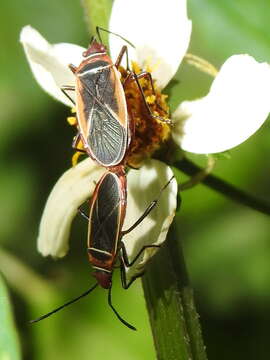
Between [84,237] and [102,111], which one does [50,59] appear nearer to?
[102,111]

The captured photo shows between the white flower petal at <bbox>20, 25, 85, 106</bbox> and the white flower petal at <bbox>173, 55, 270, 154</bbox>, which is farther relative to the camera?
the white flower petal at <bbox>20, 25, 85, 106</bbox>

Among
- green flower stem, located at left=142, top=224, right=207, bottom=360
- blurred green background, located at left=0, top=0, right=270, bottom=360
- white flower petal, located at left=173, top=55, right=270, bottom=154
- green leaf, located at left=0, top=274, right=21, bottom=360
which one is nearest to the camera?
green leaf, located at left=0, top=274, right=21, bottom=360

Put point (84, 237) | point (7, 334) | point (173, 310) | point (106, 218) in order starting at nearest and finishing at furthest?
point (7, 334) < point (173, 310) < point (106, 218) < point (84, 237)

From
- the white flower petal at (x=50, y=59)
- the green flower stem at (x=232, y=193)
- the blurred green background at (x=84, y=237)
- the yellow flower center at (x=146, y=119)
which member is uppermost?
the white flower petal at (x=50, y=59)

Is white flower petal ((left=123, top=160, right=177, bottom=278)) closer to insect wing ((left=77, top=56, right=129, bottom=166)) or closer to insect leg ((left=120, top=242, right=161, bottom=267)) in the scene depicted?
insect leg ((left=120, top=242, right=161, bottom=267))

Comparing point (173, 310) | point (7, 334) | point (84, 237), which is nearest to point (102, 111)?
point (173, 310)

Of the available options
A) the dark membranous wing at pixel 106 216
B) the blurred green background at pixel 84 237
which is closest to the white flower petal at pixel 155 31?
the blurred green background at pixel 84 237

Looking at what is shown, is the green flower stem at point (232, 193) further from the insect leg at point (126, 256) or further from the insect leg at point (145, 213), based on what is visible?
the insect leg at point (126, 256)

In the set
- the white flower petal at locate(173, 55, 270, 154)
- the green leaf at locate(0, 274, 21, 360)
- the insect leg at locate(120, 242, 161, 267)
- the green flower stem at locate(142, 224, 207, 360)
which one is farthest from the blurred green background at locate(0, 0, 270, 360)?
the green leaf at locate(0, 274, 21, 360)
